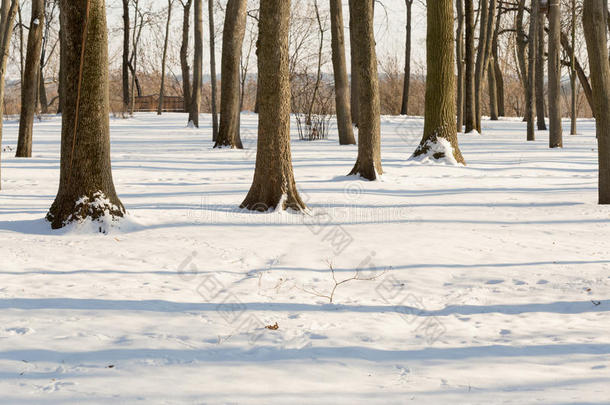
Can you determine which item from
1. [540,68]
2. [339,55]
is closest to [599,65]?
[339,55]

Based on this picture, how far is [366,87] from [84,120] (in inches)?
202

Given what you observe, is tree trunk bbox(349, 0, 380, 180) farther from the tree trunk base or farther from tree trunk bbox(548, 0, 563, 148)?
tree trunk bbox(548, 0, 563, 148)

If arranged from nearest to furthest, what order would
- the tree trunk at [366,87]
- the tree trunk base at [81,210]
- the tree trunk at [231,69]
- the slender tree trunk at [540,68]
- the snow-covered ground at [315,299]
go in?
the snow-covered ground at [315,299] < the tree trunk base at [81,210] < the tree trunk at [366,87] < the tree trunk at [231,69] < the slender tree trunk at [540,68]

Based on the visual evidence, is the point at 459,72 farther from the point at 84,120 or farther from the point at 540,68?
the point at 84,120

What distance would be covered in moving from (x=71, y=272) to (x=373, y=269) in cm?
271

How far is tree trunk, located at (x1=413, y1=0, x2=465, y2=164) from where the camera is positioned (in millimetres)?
12992

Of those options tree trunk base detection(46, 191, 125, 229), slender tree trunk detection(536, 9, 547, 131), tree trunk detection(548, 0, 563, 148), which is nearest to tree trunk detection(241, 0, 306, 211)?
tree trunk base detection(46, 191, 125, 229)

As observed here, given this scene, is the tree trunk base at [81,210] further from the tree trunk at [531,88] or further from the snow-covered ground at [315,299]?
the tree trunk at [531,88]

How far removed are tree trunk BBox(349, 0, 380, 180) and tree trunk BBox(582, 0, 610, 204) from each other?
3.55 meters

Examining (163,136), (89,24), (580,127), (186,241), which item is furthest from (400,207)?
(580,127)

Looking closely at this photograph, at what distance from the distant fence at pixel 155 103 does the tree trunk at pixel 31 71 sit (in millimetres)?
28614

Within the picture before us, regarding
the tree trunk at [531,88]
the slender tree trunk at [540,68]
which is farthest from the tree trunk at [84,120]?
the slender tree trunk at [540,68]

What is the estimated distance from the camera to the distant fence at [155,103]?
4275 cm

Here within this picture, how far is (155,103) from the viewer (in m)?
43.6
